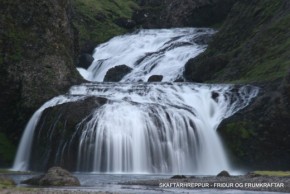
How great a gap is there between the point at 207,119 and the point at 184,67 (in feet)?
87.8

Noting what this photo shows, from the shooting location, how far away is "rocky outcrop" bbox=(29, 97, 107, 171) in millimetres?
50531

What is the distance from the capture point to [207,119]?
5572 centimetres

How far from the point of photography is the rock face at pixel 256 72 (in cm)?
5119

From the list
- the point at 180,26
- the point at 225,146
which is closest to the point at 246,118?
the point at 225,146

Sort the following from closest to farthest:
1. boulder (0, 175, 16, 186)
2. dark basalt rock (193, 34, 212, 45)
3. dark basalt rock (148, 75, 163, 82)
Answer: boulder (0, 175, 16, 186), dark basalt rock (148, 75, 163, 82), dark basalt rock (193, 34, 212, 45)

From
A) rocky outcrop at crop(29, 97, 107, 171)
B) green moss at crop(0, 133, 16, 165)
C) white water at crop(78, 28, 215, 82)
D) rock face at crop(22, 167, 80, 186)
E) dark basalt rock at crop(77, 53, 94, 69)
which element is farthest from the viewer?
dark basalt rock at crop(77, 53, 94, 69)

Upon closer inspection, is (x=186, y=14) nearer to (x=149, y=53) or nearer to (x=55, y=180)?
(x=149, y=53)

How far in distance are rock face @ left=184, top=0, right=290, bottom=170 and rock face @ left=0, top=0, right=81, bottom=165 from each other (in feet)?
67.4

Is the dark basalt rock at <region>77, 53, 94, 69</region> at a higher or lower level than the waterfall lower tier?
higher

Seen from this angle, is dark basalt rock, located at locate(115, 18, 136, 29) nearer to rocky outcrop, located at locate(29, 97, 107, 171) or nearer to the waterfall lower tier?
the waterfall lower tier

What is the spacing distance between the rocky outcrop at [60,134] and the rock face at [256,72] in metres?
14.0

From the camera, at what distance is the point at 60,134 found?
5216cm

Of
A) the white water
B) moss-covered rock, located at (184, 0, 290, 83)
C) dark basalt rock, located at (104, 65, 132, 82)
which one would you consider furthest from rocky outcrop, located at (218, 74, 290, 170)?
dark basalt rock, located at (104, 65, 132, 82)

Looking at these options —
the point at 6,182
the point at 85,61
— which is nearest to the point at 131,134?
the point at 6,182
